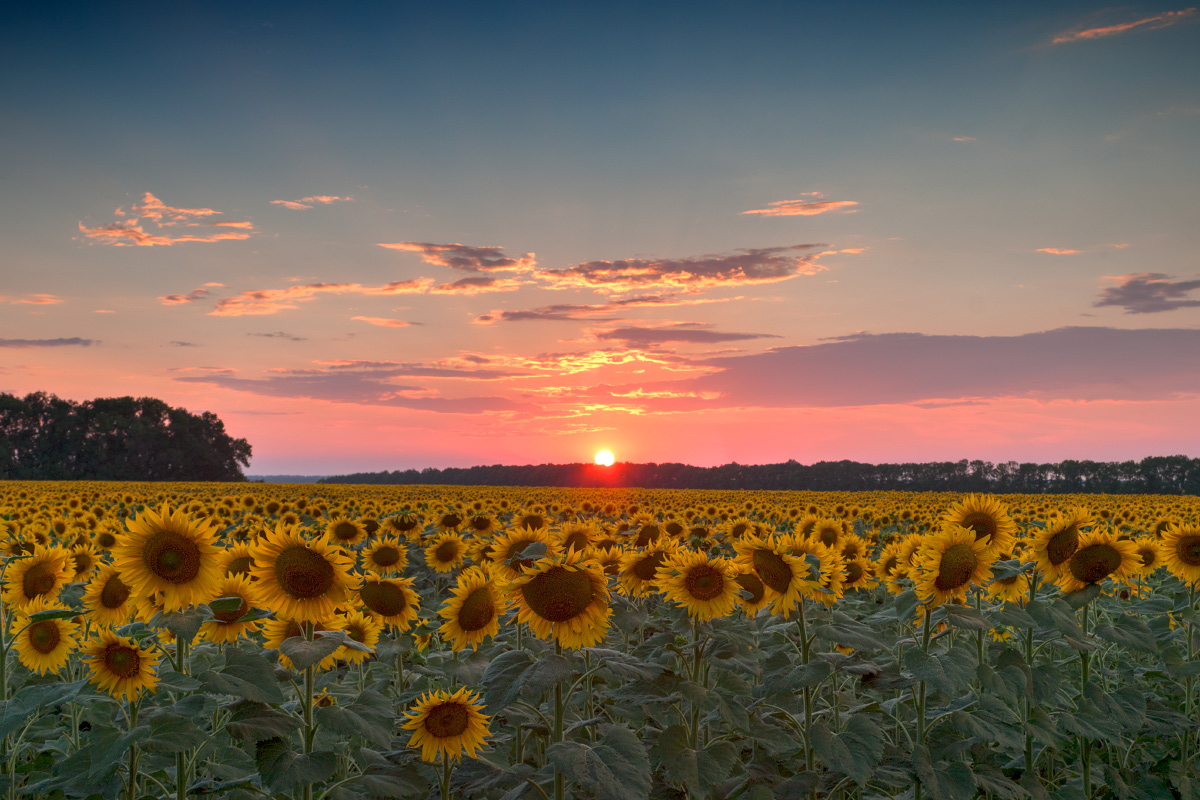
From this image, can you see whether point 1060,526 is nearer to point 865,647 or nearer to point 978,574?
point 978,574

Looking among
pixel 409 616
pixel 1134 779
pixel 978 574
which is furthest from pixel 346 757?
pixel 1134 779

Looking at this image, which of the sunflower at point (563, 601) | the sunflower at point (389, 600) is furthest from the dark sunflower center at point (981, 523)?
the sunflower at point (389, 600)

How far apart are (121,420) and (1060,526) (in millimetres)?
139271

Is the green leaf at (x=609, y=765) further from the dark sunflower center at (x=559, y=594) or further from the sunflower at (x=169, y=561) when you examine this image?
the sunflower at (x=169, y=561)

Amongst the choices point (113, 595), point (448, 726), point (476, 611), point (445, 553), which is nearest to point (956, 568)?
point (476, 611)

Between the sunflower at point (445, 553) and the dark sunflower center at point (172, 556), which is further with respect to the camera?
the sunflower at point (445, 553)

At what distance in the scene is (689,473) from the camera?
109m

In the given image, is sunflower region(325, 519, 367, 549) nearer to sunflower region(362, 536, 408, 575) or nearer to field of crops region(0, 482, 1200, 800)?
sunflower region(362, 536, 408, 575)

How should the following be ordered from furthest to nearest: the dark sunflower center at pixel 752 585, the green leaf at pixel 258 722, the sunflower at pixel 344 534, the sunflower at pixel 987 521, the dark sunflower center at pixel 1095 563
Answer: the sunflower at pixel 344 534, the sunflower at pixel 987 521, the dark sunflower center at pixel 1095 563, the dark sunflower center at pixel 752 585, the green leaf at pixel 258 722

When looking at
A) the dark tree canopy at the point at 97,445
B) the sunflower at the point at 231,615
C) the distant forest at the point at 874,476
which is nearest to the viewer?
the sunflower at the point at 231,615

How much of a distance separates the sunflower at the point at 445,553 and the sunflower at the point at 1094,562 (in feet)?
19.6

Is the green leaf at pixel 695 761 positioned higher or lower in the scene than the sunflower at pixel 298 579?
lower

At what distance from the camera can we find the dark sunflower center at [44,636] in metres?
5.78

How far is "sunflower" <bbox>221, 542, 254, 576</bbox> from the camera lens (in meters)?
4.48
